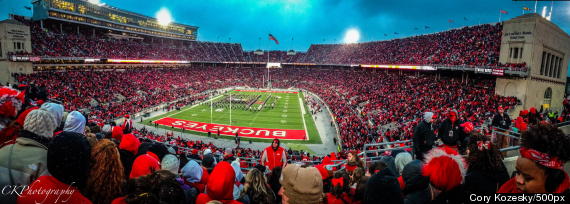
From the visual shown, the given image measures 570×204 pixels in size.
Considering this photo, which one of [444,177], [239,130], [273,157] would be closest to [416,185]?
[444,177]

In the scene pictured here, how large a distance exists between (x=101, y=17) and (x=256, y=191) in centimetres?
6732

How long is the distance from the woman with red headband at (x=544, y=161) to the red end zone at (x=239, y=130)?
75.9ft

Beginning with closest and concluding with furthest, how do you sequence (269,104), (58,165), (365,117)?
(58,165), (365,117), (269,104)

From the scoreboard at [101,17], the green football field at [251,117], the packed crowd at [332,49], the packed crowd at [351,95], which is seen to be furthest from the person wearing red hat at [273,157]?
the scoreboard at [101,17]

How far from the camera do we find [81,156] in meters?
2.21

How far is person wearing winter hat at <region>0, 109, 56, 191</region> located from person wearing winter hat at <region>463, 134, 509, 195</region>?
4427mm

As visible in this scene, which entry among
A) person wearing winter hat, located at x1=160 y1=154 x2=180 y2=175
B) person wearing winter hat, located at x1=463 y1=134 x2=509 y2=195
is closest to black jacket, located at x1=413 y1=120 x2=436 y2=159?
person wearing winter hat, located at x1=463 y1=134 x2=509 y2=195

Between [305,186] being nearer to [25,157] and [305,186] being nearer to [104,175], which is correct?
[104,175]

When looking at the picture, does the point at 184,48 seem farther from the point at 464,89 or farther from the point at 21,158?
the point at 21,158

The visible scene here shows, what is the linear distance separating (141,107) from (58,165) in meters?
36.2

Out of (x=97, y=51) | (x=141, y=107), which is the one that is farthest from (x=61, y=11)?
(x=141, y=107)

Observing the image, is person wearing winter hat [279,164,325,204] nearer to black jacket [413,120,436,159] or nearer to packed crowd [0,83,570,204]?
packed crowd [0,83,570,204]

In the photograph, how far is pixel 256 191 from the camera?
3266mm

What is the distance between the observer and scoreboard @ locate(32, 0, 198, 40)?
45.1 metres
